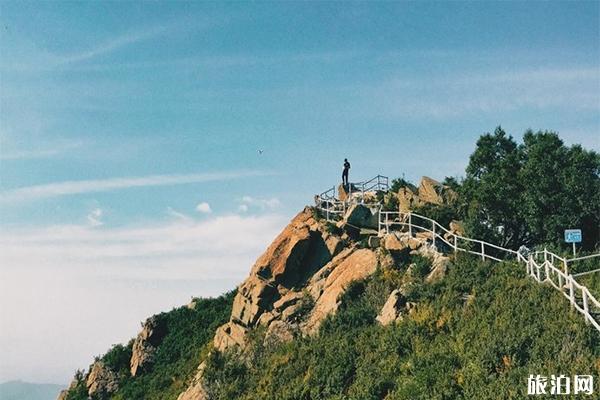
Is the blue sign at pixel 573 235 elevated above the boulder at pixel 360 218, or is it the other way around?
the boulder at pixel 360 218

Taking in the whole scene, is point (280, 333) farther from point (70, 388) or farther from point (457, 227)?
point (70, 388)

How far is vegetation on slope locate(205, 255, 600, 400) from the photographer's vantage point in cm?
1738

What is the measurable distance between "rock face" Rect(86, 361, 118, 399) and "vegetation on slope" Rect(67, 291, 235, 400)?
0.43m

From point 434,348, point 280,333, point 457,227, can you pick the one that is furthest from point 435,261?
point 434,348

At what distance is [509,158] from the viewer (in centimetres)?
3612

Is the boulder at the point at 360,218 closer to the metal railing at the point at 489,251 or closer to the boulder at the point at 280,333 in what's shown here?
the metal railing at the point at 489,251

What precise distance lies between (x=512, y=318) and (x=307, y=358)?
8.77m

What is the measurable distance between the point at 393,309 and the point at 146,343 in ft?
76.8

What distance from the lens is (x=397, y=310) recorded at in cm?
2550

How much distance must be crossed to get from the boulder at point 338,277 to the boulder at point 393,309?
123 inches

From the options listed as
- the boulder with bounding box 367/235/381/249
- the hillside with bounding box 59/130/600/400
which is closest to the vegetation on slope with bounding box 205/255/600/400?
the hillside with bounding box 59/130/600/400

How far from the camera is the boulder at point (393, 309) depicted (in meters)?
25.3

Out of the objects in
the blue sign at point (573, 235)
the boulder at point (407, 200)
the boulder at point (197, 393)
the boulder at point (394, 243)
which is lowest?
the boulder at point (197, 393)

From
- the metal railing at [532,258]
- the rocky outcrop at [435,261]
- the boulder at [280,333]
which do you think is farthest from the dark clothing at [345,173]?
the boulder at [280,333]
